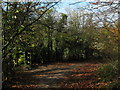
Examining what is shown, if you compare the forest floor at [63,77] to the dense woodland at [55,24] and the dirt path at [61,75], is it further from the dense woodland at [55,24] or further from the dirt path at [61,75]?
the dense woodland at [55,24]

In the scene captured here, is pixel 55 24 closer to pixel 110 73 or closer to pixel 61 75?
pixel 110 73

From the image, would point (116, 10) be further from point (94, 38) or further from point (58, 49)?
point (58, 49)

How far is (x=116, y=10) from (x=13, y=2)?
113cm

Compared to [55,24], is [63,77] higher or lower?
lower

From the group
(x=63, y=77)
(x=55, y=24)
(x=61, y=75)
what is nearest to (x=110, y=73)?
(x=63, y=77)

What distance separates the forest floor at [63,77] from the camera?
2326mm

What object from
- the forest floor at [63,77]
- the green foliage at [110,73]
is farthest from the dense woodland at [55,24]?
the forest floor at [63,77]

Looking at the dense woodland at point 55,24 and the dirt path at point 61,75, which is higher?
the dense woodland at point 55,24

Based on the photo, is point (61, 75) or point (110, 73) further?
point (61, 75)

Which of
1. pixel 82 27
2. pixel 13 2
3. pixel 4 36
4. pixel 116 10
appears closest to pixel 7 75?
pixel 4 36

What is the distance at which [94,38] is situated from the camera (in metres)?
2.40

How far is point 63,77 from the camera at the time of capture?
2760mm

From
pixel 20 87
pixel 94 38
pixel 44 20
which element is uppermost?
pixel 44 20

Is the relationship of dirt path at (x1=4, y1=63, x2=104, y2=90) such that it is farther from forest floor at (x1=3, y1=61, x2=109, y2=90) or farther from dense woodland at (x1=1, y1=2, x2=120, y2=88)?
dense woodland at (x1=1, y1=2, x2=120, y2=88)
